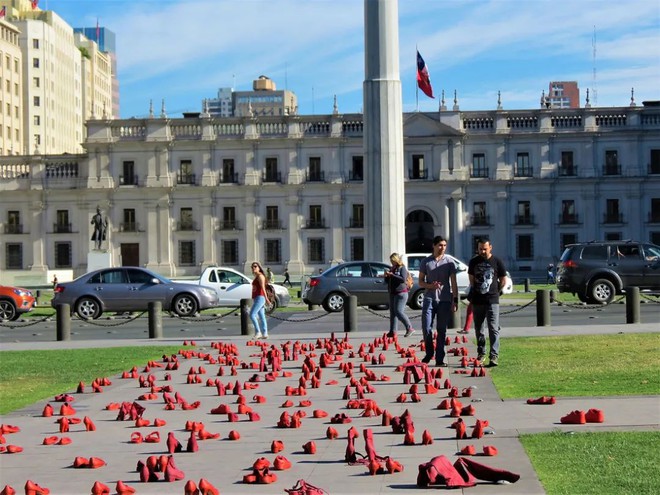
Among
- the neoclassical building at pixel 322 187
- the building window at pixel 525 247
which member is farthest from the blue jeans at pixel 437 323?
the building window at pixel 525 247

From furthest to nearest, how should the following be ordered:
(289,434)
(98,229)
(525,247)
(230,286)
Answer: (525,247), (98,229), (230,286), (289,434)

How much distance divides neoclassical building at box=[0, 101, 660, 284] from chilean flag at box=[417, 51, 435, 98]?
2507 cm

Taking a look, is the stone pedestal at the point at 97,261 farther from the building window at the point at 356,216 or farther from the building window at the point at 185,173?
the building window at the point at 356,216

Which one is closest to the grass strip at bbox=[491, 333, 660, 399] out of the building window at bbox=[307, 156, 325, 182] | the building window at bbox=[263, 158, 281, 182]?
the building window at bbox=[307, 156, 325, 182]

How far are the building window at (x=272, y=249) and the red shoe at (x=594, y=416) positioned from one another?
7268 centimetres

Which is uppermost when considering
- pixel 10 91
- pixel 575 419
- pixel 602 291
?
pixel 10 91

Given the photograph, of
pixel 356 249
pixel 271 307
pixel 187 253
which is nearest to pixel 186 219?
pixel 187 253

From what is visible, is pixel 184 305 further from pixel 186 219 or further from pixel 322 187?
pixel 186 219

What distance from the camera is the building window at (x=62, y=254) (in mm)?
83812

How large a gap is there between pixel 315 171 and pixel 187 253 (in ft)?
35.1

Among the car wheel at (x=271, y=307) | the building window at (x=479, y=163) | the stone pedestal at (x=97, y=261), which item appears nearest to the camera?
the car wheel at (x=271, y=307)

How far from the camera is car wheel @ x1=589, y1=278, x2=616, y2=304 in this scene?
3475 cm

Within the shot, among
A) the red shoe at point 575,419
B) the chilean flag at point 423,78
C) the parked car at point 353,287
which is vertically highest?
the chilean flag at point 423,78

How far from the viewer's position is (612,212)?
Result: 8356 cm
